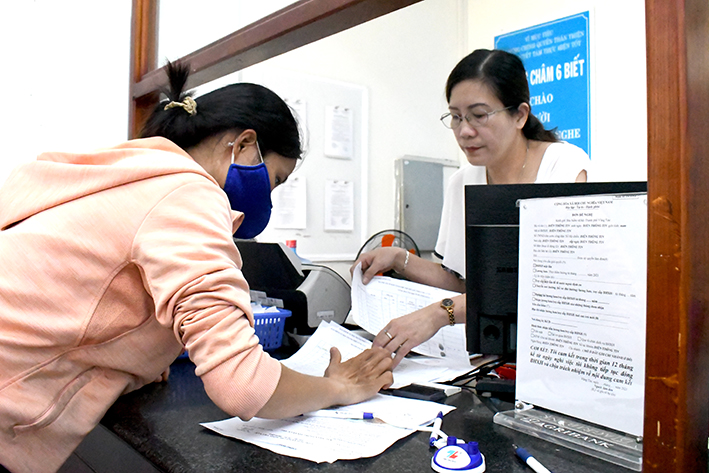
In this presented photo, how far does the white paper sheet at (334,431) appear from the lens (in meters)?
0.62

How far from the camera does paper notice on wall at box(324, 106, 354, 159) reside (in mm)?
2836

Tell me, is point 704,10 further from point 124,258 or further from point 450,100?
point 450,100

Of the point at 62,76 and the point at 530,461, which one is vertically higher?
the point at 62,76

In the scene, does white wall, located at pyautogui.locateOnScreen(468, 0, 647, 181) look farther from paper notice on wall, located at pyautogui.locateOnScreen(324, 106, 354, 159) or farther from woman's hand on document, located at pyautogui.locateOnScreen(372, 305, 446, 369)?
woman's hand on document, located at pyautogui.locateOnScreen(372, 305, 446, 369)

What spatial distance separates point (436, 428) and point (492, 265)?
31 cm

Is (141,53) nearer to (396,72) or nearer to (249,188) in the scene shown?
(249,188)

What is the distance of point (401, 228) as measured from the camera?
315 cm

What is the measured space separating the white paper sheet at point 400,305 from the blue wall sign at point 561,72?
6.72ft

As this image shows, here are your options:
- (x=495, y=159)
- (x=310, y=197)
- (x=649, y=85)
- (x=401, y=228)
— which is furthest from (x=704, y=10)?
(x=401, y=228)

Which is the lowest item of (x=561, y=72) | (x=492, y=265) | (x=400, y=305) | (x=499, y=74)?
(x=400, y=305)

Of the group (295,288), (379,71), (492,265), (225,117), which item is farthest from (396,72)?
(492,265)

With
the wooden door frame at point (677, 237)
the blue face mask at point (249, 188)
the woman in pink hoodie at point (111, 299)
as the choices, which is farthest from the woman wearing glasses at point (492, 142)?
the wooden door frame at point (677, 237)

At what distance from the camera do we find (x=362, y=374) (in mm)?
876

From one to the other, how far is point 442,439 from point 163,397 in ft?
1.68
